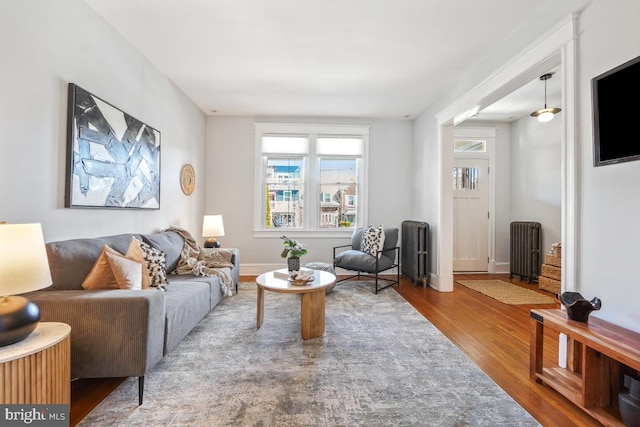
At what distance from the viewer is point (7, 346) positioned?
127cm

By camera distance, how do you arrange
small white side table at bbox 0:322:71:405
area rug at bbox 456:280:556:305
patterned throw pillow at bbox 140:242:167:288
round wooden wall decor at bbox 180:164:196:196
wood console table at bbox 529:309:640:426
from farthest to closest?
round wooden wall decor at bbox 180:164:196:196 < area rug at bbox 456:280:556:305 < patterned throw pillow at bbox 140:242:167:288 < wood console table at bbox 529:309:640:426 < small white side table at bbox 0:322:71:405

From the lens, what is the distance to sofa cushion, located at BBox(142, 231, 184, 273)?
3.01 meters

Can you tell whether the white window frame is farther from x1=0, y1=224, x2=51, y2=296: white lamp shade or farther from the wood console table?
x1=0, y1=224, x2=51, y2=296: white lamp shade

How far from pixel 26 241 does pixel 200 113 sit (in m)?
3.93

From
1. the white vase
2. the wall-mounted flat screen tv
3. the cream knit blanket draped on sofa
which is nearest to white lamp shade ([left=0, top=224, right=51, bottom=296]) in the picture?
the cream knit blanket draped on sofa

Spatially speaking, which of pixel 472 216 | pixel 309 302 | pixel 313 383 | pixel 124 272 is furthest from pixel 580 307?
pixel 472 216

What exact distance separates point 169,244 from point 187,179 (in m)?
1.40

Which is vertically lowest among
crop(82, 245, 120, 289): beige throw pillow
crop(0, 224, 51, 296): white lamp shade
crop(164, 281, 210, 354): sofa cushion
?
crop(164, 281, 210, 354): sofa cushion

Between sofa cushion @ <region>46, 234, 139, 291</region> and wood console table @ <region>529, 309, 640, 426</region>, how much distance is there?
299cm

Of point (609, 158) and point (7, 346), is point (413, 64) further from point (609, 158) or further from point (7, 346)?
point (7, 346)

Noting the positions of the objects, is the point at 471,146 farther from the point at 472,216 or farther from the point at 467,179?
the point at 472,216

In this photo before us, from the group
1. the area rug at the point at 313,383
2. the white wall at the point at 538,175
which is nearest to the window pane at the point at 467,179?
the white wall at the point at 538,175

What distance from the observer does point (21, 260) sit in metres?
1.28

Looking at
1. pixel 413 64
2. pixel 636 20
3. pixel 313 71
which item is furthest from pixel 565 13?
pixel 313 71
